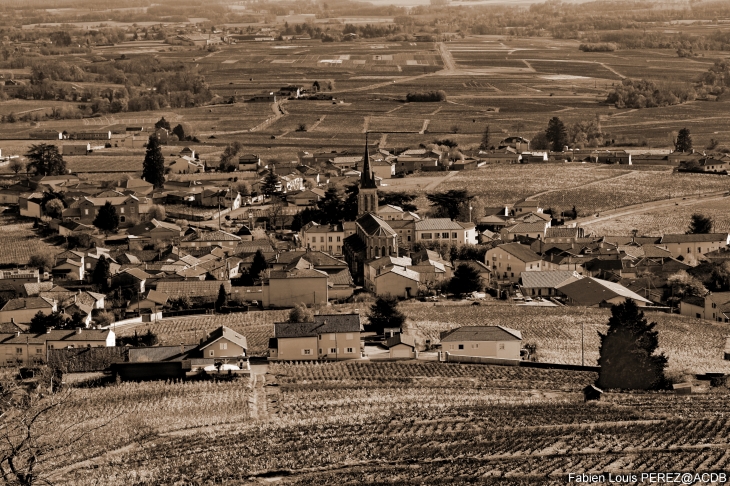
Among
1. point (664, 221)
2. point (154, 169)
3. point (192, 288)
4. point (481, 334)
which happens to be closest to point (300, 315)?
point (481, 334)

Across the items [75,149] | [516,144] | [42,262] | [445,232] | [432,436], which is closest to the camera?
[432,436]

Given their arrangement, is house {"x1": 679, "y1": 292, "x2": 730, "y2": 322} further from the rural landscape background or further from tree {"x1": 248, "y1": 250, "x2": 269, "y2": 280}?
tree {"x1": 248, "y1": 250, "x2": 269, "y2": 280}

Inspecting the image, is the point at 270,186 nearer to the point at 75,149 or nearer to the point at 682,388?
the point at 75,149

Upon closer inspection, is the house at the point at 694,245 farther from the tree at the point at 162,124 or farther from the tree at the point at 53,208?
the tree at the point at 162,124

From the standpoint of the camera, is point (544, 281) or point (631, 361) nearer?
point (631, 361)

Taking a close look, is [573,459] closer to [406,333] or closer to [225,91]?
[406,333]
